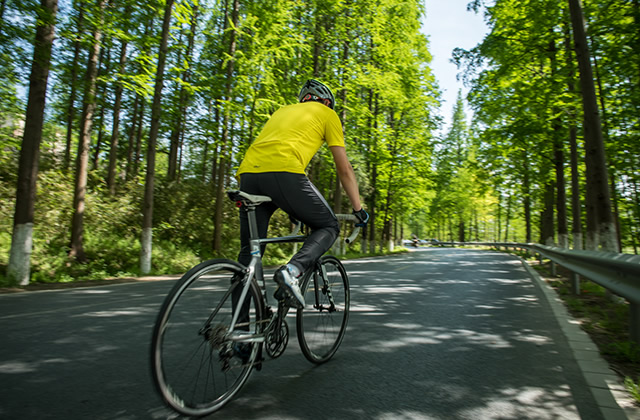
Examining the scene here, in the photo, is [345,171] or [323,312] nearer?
[345,171]

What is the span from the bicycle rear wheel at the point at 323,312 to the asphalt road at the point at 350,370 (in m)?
0.16

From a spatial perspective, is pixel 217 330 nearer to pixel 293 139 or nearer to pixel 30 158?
pixel 293 139

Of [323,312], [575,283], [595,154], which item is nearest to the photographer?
[323,312]

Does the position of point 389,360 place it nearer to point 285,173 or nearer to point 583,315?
point 285,173

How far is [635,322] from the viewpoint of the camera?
4.07 meters

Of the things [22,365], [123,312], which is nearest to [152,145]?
[123,312]

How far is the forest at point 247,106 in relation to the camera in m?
9.52

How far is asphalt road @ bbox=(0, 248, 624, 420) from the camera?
105 inches

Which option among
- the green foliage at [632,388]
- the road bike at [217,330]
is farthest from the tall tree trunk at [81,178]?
the green foliage at [632,388]

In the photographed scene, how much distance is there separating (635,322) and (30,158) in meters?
11.3

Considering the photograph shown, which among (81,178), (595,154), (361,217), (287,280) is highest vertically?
(595,154)

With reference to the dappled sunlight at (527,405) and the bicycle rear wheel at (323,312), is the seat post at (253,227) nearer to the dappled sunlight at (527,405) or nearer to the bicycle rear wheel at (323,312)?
the bicycle rear wheel at (323,312)

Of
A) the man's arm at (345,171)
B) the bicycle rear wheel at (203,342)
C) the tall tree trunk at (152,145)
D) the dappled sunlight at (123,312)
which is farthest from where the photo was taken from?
the tall tree trunk at (152,145)

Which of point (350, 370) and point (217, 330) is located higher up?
point (217, 330)
